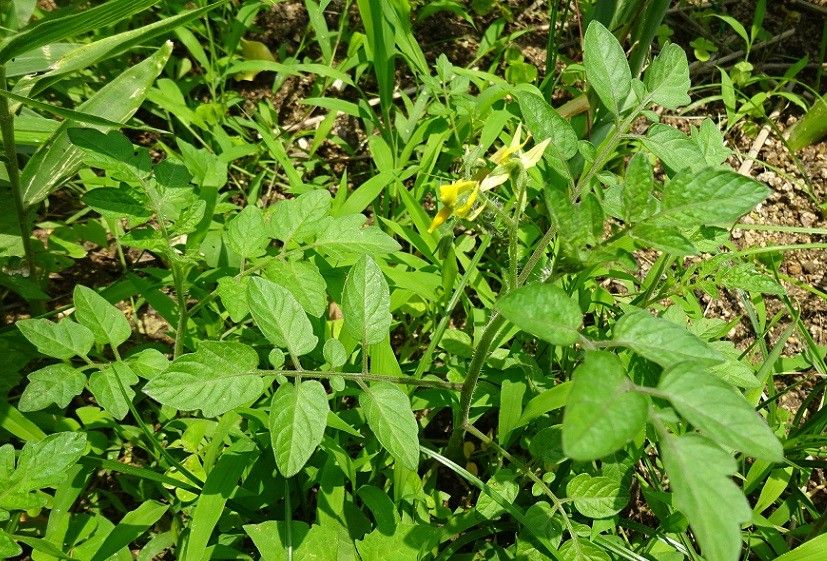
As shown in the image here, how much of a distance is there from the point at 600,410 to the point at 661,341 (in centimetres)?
17

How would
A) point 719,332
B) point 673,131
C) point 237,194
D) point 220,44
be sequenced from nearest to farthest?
1. point 673,131
2. point 719,332
3. point 237,194
4. point 220,44

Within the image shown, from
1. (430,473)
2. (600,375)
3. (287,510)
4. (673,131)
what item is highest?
(673,131)

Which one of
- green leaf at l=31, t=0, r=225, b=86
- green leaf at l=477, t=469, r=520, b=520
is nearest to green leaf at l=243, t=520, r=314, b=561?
green leaf at l=477, t=469, r=520, b=520

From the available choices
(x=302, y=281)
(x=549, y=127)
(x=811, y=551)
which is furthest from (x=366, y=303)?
(x=811, y=551)

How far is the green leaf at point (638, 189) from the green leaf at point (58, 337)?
1.06 metres

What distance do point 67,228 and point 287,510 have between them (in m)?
1.11

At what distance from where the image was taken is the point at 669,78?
3.65 feet

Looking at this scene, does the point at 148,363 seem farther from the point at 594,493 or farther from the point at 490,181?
the point at 594,493

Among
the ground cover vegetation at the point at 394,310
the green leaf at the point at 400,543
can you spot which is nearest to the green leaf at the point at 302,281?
the ground cover vegetation at the point at 394,310

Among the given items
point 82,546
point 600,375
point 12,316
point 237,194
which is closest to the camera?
point 600,375

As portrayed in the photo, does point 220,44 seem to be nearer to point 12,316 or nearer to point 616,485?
point 12,316

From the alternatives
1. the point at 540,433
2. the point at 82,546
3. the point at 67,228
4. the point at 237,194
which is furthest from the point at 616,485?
the point at 67,228

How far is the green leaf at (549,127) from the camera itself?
3.50ft

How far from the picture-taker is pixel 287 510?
4.35 feet
